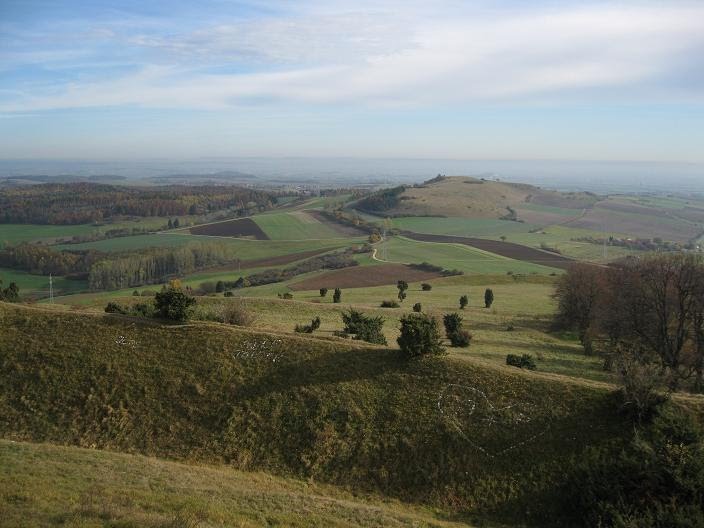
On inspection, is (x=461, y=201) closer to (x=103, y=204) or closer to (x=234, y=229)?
(x=234, y=229)

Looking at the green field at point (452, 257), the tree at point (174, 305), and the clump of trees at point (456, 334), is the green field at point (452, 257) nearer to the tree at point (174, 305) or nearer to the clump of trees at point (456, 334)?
the clump of trees at point (456, 334)

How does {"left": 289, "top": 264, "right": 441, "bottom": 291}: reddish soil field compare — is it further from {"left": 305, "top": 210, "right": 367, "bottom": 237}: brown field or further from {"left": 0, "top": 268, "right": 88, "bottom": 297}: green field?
{"left": 305, "top": 210, "right": 367, "bottom": 237}: brown field

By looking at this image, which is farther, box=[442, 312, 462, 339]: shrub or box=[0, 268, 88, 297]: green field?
box=[0, 268, 88, 297]: green field

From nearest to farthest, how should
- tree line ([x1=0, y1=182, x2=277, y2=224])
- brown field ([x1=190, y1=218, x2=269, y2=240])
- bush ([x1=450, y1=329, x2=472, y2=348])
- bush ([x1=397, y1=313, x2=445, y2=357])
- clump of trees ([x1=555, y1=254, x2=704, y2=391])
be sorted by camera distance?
bush ([x1=397, y1=313, x2=445, y2=357]), clump of trees ([x1=555, y1=254, x2=704, y2=391]), bush ([x1=450, y1=329, x2=472, y2=348]), brown field ([x1=190, y1=218, x2=269, y2=240]), tree line ([x1=0, y1=182, x2=277, y2=224])

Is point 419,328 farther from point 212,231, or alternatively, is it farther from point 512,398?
point 212,231

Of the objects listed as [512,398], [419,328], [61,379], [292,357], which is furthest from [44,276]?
[512,398]

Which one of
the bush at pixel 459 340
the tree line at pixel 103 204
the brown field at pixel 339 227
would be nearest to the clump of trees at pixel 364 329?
the bush at pixel 459 340

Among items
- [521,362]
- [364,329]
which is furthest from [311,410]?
[521,362]

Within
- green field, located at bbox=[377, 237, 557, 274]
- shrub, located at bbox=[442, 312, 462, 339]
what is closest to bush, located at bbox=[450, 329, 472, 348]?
shrub, located at bbox=[442, 312, 462, 339]
